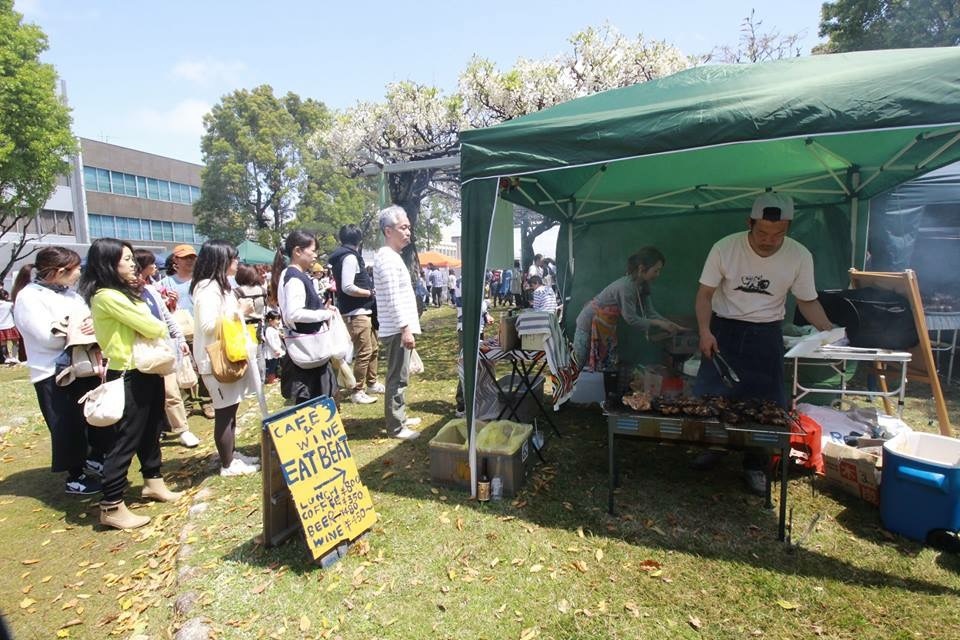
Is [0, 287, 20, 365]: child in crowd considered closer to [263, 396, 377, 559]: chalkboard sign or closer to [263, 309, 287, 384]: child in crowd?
[263, 309, 287, 384]: child in crowd

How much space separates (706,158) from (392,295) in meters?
3.44

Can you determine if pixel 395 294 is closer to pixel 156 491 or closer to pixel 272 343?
pixel 272 343

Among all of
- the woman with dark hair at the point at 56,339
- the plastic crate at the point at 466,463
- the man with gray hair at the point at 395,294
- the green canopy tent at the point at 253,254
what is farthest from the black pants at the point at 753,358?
the green canopy tent at the point at 253,254

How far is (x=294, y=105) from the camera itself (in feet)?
102

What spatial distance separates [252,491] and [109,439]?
106 centimetres

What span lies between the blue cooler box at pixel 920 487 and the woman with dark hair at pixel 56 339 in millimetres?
5263

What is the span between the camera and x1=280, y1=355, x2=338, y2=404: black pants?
420 cm

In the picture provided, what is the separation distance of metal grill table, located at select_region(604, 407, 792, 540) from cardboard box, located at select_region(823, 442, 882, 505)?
30.6 inches

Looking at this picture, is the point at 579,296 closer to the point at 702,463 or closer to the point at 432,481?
the point at 702,463

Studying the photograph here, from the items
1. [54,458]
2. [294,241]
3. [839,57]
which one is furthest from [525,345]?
[54,458]

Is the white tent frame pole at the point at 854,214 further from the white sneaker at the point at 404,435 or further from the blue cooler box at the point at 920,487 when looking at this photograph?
the white sneaker at the point at 404,435

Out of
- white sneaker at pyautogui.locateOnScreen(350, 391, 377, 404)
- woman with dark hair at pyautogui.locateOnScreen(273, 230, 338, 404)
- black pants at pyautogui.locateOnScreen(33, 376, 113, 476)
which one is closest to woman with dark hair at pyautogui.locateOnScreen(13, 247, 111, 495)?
black pants at pyautogui.locateOnScreen(33, 376, 113, 476)

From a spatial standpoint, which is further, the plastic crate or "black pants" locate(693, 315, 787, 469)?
the plastic crate

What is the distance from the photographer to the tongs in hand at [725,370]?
11.9 feet
